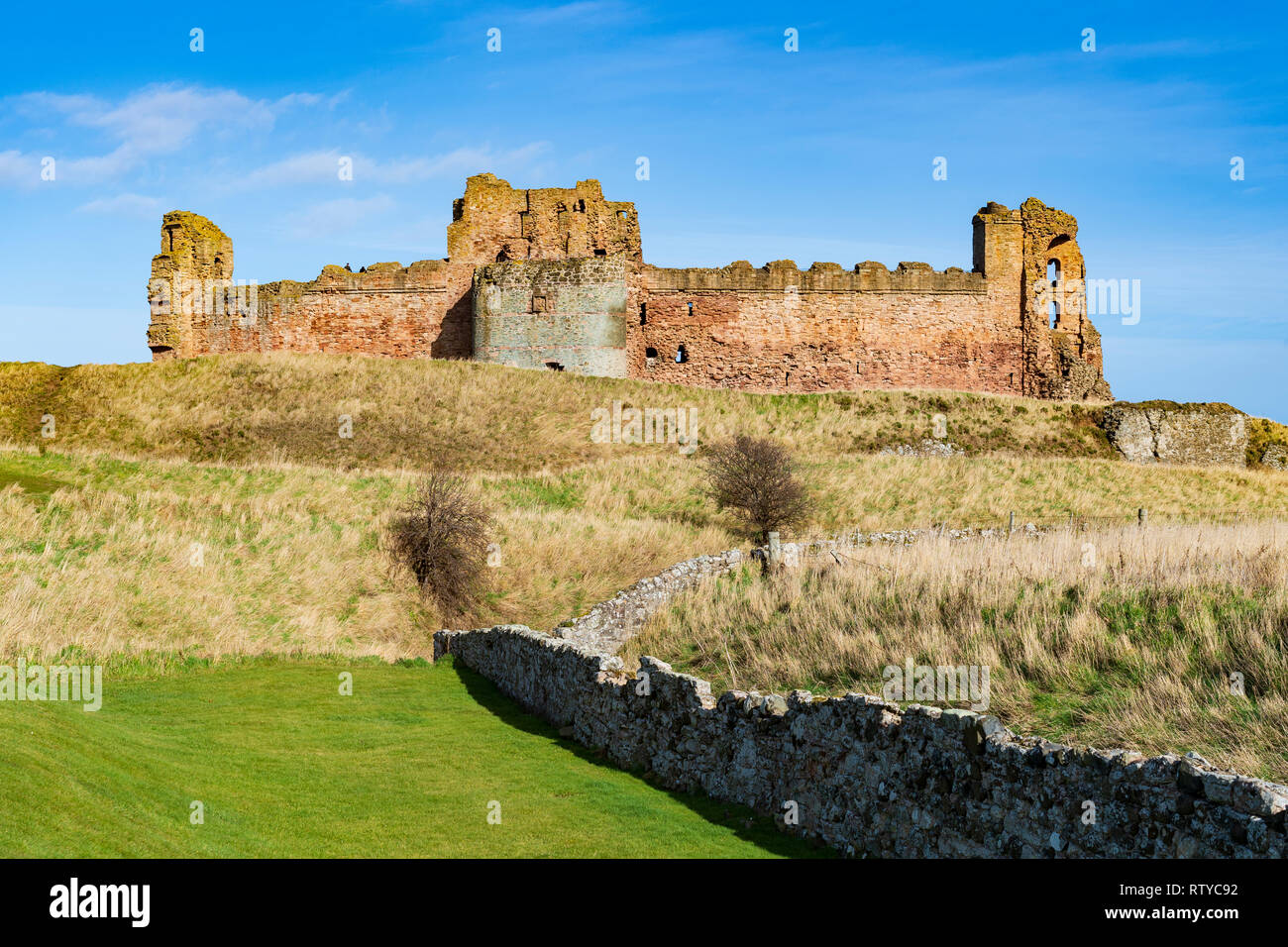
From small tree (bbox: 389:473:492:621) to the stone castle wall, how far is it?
957cm

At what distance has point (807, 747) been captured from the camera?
980 cm

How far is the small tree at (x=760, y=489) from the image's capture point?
96.4 feet

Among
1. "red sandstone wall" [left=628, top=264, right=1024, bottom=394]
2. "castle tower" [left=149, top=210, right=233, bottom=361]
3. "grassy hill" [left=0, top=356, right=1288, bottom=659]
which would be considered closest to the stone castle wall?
"grassy hill" [left=0, top=356, right=1288, bottom=659]

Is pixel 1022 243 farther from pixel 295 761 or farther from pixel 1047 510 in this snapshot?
pixel 295 761

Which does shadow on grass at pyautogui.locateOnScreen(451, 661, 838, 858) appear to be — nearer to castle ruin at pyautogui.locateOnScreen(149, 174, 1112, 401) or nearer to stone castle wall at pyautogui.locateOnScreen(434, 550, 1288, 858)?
stone castle wall at pyautogui.locateOnScreen(434, 550, 1288, 858)

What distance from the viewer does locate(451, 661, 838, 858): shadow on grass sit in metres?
9.42

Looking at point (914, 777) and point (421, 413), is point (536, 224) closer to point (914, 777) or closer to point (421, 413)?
point (421, 413)

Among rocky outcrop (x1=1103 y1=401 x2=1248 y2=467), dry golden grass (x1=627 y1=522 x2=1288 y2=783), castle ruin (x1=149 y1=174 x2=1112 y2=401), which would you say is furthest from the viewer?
castle ruin (x1=149 y1=174 x2=1112 y2=401)

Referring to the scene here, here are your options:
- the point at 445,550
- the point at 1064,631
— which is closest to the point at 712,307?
the point at 445,550

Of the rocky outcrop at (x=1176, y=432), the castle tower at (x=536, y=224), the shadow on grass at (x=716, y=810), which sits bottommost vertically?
the shadow on grass at (x=716, y=810)

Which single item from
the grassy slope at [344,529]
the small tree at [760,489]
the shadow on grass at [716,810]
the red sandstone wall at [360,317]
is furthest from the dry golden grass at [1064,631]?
the red sandstone wall at [360,317]

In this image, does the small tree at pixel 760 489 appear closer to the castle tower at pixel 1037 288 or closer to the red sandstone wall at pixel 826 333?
the red sandstone wall at pixel 826 333

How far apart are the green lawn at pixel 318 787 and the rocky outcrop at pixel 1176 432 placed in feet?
113
